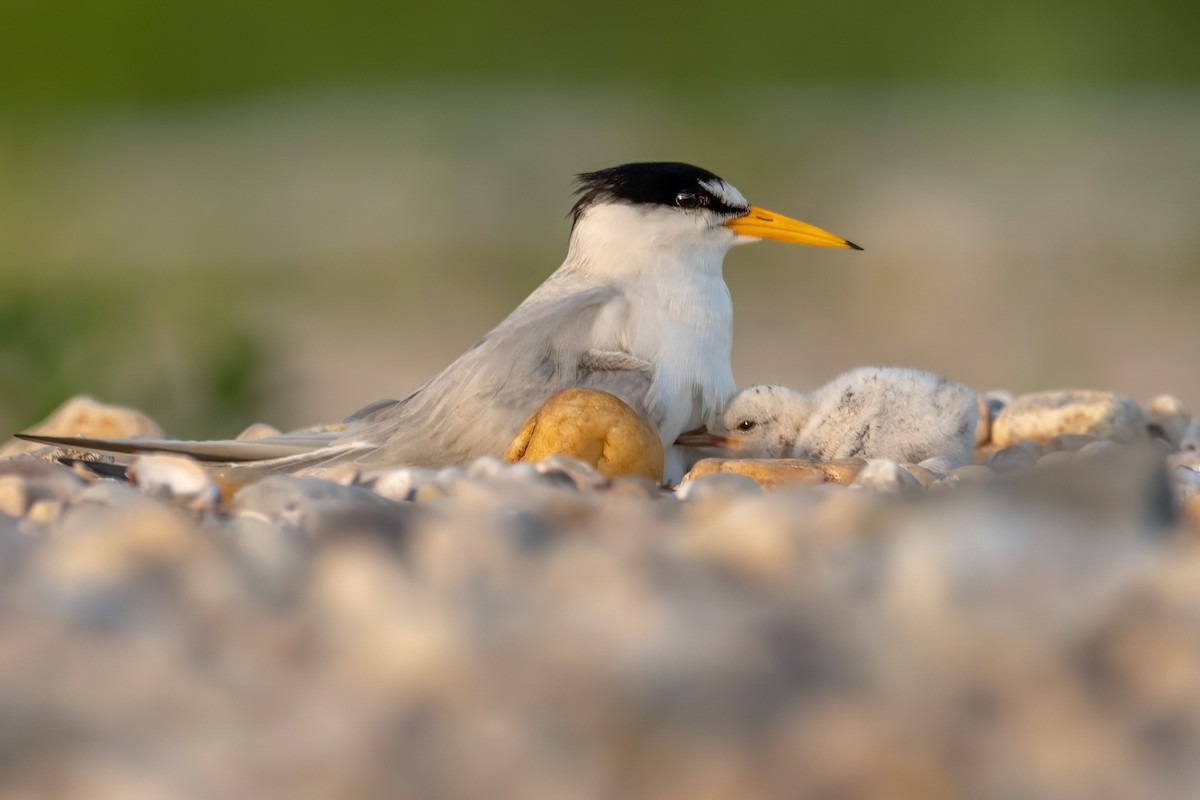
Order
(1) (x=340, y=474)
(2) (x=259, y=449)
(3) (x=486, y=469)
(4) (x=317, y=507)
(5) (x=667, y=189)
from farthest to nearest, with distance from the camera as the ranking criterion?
(5) (x=667, y=189) < (2) (x=259, y=449) < (1) (x=340, y=474) < (3) (x=486, y=469) < (4) (x=317, y=507)

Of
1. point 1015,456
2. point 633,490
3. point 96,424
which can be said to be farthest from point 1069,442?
point 96,424

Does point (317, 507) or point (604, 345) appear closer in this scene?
point (317, 507)

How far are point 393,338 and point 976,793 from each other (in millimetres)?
6898

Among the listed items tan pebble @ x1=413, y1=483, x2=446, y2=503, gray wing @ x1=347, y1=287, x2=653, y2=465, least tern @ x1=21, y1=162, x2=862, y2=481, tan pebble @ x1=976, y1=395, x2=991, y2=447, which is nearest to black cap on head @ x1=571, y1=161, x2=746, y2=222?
least tern @ x1=21, y1=162, x2=862, y2=481

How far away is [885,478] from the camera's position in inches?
83.7

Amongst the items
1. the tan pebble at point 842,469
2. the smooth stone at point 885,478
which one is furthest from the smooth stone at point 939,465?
the smooth stone at point 885,478

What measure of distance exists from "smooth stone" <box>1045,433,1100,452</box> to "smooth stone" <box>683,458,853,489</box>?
616mm

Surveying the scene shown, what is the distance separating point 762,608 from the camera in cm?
135

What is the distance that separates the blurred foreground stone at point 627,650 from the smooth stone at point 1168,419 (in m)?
1.81

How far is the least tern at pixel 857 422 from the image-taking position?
2.77 meters

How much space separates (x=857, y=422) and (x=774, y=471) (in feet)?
1.65

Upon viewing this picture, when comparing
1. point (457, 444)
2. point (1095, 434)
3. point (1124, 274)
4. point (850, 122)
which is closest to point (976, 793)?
point (457, 444)

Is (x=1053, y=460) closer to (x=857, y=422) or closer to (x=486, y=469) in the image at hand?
(x=486, y=469)

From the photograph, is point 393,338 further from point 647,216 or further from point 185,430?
point 647,216
